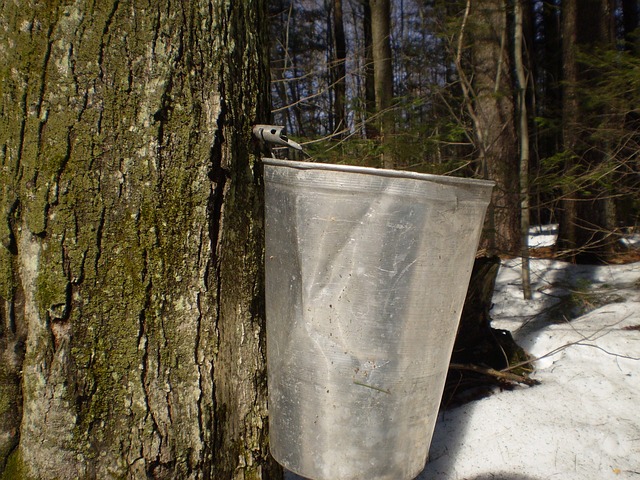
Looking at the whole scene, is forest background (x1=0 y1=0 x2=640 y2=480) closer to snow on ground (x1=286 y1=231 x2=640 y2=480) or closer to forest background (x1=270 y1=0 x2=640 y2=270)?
snow on ground (x1=286 y1=231 x2=640 y2=480)

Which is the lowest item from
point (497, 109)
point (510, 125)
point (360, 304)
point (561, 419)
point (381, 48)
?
point (561, 419)

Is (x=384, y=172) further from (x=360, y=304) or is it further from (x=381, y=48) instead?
(x=381, y=48)

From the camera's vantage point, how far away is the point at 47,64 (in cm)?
99

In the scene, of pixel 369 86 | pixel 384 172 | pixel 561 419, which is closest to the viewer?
pixel 384 172

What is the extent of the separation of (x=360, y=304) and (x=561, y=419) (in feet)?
4.53

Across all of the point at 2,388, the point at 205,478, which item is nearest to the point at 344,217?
the point at 205,478

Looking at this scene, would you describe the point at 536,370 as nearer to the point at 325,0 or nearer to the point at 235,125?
the point at 235,125

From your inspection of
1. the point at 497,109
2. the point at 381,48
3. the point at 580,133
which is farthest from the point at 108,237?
the point at 381,48

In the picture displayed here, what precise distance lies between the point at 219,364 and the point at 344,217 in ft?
1.42

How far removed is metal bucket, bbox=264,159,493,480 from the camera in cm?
102

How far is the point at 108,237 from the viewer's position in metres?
1.01

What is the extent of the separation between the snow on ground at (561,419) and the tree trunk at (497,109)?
3.84ft

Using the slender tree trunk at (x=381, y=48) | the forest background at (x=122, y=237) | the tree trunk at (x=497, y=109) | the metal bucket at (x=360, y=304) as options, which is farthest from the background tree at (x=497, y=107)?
the forest background at (x=122, y=237)

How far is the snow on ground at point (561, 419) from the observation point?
67.5 inches
